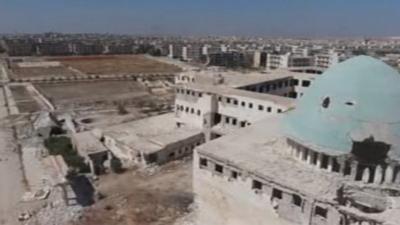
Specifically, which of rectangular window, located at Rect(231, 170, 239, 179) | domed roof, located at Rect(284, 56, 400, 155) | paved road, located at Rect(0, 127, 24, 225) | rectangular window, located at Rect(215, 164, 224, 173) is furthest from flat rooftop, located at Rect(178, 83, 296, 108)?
paved road, located at Rect(0, 127, 24, 225)

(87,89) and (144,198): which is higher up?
(144,198)

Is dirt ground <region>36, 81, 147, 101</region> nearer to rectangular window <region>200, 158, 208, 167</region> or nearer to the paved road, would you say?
the paved road

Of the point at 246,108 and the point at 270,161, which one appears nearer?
the point at 270,161

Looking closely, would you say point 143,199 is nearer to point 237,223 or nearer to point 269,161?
point 237,223

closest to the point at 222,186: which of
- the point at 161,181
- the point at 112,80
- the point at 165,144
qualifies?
the point at 161,181

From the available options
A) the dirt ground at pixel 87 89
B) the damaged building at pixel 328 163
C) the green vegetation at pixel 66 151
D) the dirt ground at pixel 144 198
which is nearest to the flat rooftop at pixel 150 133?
the dirt ground at pixel 144 198

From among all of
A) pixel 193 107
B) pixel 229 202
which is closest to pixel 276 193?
pixel 229 202

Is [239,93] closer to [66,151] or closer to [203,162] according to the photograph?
[66,151]
